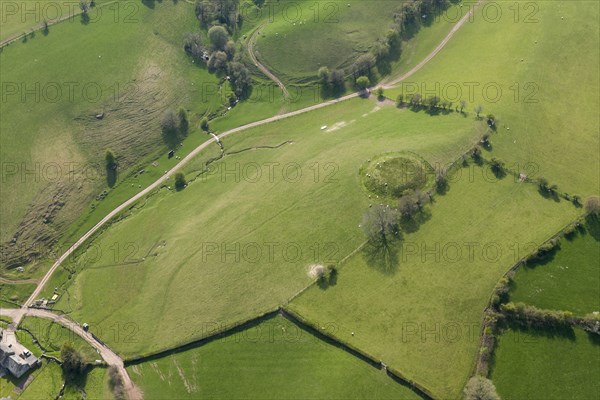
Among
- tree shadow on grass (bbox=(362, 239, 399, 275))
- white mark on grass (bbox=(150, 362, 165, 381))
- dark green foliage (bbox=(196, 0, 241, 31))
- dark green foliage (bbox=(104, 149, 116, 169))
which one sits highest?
dark green foliage (bbox=(196, 0, 241, 31))

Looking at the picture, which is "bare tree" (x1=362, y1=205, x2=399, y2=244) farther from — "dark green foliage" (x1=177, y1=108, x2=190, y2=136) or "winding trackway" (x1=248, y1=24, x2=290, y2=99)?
"dark green foliage" (x1=177, y1=108, x2=190, y2=136)

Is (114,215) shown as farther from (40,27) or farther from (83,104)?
(40,27)

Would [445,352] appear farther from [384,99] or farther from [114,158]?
[114,158]

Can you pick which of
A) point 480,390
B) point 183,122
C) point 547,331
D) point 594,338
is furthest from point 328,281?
point 183,122

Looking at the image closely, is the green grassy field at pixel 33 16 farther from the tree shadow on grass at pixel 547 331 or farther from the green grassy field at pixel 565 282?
the tree shadow on grass at pixel 547 331

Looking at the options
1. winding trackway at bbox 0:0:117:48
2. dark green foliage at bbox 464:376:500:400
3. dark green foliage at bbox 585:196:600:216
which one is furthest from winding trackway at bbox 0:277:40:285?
dark green foliage at bbox 585:196:600:216
